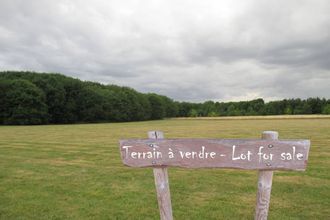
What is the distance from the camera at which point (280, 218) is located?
506cm

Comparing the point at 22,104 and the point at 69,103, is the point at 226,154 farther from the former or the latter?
the point at 69,103

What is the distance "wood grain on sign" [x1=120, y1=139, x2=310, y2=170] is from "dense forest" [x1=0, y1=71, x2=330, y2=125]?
172 ft

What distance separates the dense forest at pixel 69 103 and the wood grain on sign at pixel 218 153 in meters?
52.3

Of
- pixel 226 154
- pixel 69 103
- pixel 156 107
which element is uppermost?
pixel 69 103

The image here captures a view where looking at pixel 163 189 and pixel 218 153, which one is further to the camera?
pixel 163 189

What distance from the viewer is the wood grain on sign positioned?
331cm

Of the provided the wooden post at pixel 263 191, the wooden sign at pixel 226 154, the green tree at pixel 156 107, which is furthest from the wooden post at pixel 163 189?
the green tree at pixel 156 107

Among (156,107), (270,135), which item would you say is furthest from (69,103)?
(270,135)

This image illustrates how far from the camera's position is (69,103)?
5994 centimetres

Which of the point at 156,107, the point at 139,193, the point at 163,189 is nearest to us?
the point at 163,189

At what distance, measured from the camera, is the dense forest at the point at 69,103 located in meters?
51.1

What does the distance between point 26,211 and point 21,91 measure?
2032 inches

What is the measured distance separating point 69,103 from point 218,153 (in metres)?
59.9

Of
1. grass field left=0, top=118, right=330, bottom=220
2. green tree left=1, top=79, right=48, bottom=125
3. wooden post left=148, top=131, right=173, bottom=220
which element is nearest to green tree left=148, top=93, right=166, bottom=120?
green tree left=1, top=79, right=48, bottom=125
